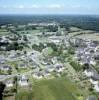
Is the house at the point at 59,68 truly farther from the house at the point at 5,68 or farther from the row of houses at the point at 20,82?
the house at the point at 5,68

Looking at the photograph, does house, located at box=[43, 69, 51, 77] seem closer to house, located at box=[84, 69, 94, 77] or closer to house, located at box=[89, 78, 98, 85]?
house, located at box=[84, 69, 94, 77]

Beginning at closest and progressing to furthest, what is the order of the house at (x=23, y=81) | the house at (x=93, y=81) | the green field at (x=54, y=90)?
the green field at (x=54, y=90), the house at (x=23, y=81), the house at (x=93, y=81)

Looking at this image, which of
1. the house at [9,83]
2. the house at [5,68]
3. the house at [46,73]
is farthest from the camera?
the house at [5,68]

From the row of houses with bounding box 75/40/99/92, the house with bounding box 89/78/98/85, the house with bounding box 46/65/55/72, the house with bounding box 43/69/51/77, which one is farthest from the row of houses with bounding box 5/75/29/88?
the row of houses with bounding box 75/40/99/92

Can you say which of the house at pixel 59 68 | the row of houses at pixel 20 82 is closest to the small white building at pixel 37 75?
the row of houses at pixel 20 82

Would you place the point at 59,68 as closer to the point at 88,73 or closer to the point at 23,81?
the point at 88,73

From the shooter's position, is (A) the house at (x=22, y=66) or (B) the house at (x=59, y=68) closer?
(B) the house at (x=59, y=68)

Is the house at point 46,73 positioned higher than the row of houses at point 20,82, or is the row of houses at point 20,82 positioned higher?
the row of houses at point 20,82

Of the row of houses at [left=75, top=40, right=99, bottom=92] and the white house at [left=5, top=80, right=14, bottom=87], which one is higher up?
the row of houses at [left=75, top=40, right=99, bottom=92]

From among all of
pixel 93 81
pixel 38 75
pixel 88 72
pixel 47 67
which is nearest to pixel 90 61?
pixel 88 72

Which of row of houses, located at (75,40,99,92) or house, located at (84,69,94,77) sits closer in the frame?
row of houses, located at (75,40,99,92)

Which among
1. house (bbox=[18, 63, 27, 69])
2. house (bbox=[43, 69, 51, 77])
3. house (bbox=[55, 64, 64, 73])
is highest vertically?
house (bbox=[55, 64, 64, 73])
